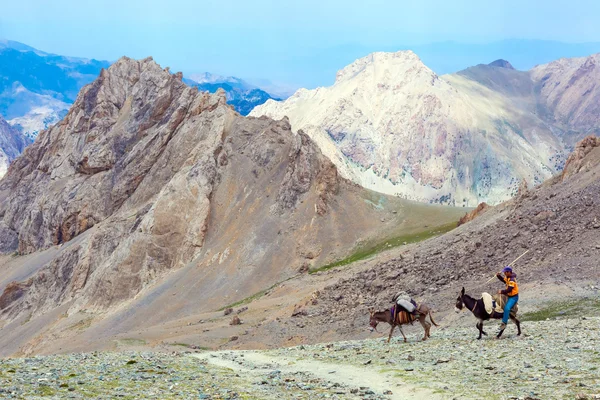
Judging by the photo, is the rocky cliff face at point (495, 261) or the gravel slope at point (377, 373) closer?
the gravel slope at point (377, 373)

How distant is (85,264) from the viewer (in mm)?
103438

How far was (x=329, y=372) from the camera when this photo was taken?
23453 millimetres

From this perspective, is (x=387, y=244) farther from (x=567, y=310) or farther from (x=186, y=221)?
(x=567, y=310)

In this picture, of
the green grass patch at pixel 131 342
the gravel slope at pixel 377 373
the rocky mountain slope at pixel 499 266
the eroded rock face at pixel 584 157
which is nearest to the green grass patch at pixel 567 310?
the rocky mountain slope at pixel 499 266

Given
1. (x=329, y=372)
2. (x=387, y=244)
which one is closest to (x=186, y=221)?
(x=387, y=244)

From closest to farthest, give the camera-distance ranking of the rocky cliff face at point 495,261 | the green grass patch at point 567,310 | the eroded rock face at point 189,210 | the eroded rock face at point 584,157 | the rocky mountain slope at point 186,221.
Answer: the green grass patch at point 567,310 → the rocky cliff face at point 495,261 → the eroded rock face at point 584,157 → the rocky mountain slope at point 186,221 → the eroded rock face at point 189,210

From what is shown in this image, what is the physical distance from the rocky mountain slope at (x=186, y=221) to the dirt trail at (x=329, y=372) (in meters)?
50.2

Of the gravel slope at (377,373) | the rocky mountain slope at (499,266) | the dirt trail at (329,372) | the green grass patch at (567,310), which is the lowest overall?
the dirt trail at (329,372)

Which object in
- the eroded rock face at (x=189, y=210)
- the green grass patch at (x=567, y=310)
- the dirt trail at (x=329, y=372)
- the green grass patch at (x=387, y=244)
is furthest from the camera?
the eroded rock face at (x=189, y=210)

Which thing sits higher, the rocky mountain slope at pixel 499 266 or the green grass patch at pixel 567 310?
the rocky mountain slope at pixel 499 266

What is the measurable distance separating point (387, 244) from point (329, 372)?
Result: 65.6 metres

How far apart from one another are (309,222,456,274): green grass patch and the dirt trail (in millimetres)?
52229

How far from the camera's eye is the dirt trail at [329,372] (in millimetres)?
18609

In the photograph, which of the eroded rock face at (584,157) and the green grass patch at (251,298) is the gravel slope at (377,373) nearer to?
the eroded rock face at (584,157)
